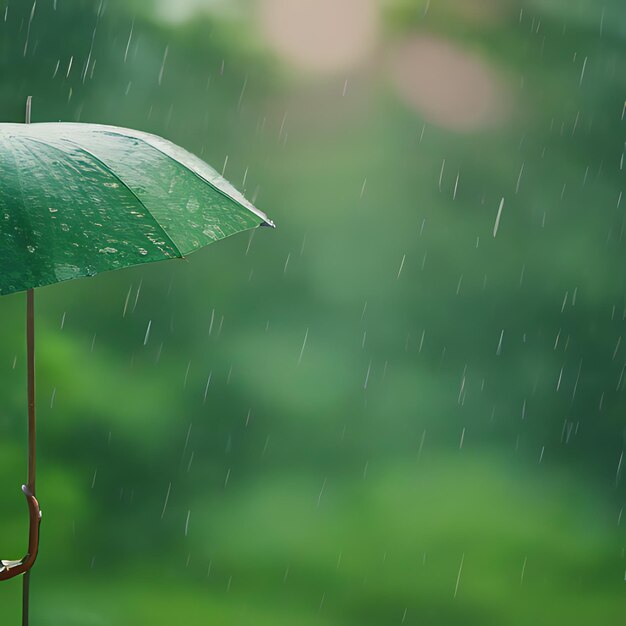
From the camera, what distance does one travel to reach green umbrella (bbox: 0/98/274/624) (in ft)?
3.68

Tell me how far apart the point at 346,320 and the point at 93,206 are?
401 centimetres

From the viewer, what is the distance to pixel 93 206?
1.18 meters

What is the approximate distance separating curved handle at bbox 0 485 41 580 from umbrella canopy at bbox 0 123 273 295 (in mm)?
415

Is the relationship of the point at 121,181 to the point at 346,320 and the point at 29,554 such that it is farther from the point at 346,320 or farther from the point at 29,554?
the point at 346,320

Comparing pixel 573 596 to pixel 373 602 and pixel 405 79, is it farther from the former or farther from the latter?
pixel 405 79

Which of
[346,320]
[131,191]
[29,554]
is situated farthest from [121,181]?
[346,320]

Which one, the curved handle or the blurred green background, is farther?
the blurred green background

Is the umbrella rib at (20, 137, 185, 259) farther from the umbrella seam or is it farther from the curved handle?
the curved handle

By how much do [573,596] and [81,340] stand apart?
3.07 metres

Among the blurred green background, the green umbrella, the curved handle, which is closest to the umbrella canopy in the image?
the green umbrella

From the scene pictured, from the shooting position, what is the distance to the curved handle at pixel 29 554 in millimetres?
1288

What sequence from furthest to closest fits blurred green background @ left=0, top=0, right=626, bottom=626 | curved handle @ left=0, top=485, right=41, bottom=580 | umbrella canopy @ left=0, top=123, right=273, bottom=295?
blurred green background @ left=0, top=0, right=626, bottom=626
curved handle @ left=0, top=485, right=41, bottom=580
umbrella canopy @ left=0, top=123, right=273, bottom=295

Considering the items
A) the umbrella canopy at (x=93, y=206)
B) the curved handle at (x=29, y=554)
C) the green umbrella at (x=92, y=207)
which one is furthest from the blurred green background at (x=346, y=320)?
the umbrella canopy at (x=93, y=206)

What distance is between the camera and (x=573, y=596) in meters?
4.48
